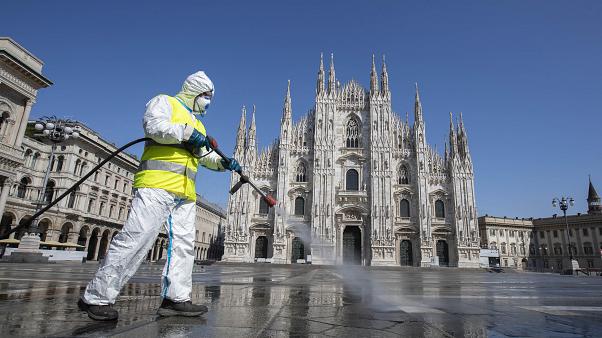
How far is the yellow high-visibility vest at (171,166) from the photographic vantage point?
8.87 ft

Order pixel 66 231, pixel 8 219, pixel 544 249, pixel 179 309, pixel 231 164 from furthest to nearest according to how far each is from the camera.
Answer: pixel 544 249
pixel 66 231
pixel 8 219
pixel 231 164
pixel 179 309

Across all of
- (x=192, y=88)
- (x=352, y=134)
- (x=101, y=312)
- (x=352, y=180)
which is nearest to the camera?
(x=101, y=312)

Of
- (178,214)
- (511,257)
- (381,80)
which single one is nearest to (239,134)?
(381,80)

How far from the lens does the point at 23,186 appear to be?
92.4 feet

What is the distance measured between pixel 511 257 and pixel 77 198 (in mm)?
60534

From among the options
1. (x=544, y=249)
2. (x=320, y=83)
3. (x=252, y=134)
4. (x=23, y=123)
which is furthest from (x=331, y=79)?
(x=544, y=249)

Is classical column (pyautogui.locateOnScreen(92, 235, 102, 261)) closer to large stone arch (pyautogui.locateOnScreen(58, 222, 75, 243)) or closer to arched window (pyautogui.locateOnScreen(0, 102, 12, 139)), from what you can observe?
large stone arch (pyautogui.locateOnScreen(58, 222, 75, 243))

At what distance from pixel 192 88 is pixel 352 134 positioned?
31.0m

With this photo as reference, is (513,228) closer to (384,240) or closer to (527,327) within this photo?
(384,240)

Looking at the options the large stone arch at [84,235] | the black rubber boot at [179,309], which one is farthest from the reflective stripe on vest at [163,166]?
the large stone arch at [84,235]

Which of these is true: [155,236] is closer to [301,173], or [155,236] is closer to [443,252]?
[301,173]

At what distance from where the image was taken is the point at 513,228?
58188 mm

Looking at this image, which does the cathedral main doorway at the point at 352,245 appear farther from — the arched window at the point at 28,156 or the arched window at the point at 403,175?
the arched window at the point at 28,156

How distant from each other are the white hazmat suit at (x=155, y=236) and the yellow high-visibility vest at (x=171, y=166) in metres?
0.06
